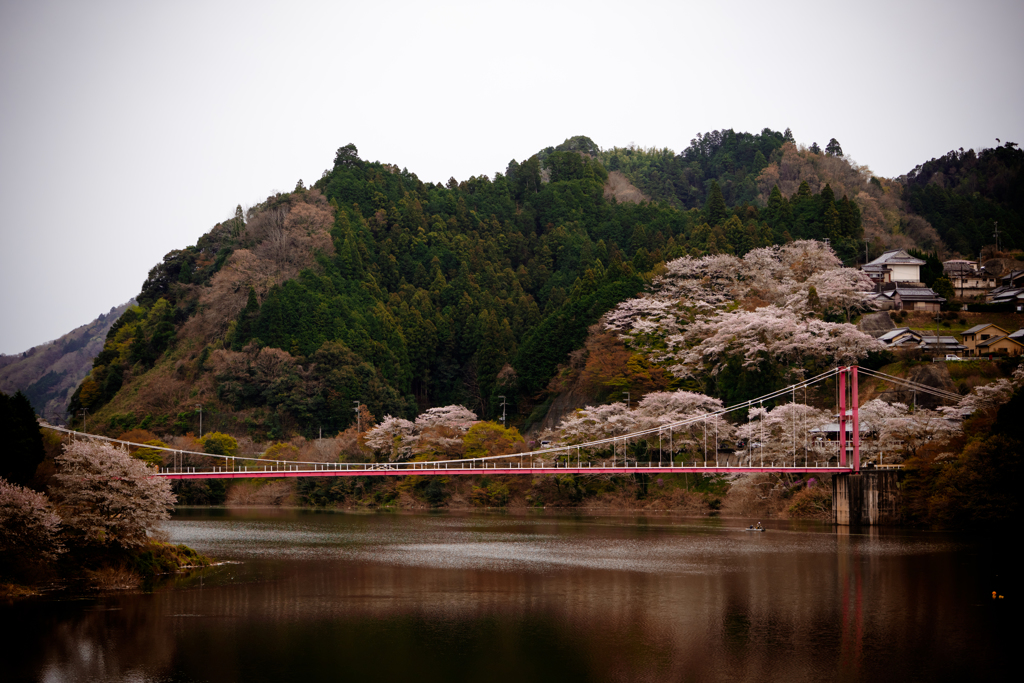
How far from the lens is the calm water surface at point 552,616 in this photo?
13.9 m

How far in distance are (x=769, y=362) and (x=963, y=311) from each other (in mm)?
12429

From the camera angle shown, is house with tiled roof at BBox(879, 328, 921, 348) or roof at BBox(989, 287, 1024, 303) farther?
roof at BBox(989, 287, 1024, 303)

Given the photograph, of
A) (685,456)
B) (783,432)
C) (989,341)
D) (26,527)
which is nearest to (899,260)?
(989,341)

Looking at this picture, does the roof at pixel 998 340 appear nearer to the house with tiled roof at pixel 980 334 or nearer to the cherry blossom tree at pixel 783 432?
the house with tiled roof at pixel 980 334

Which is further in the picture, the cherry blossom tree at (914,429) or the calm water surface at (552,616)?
the cherry blossom tree at (914,429)

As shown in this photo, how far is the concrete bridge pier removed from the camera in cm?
3028

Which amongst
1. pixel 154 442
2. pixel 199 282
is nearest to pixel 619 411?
pixel 154 442

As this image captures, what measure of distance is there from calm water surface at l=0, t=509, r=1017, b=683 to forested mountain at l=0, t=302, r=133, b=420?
6416 centimetres

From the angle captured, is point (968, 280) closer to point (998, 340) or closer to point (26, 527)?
point (998, 340)

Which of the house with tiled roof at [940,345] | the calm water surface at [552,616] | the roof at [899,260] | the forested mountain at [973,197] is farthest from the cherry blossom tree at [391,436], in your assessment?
the forested mountain at [973,197]

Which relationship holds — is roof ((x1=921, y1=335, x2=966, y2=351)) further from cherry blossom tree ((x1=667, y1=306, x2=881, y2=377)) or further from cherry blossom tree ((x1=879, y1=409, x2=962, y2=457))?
cherry blossom tree ((x1=879, y1=409, x2=962, y2=457))

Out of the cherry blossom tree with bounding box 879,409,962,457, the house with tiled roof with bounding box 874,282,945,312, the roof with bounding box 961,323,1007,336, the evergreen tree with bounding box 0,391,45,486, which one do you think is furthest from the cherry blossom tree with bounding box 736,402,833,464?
the evergreen tree with bounding box 0,391,45,486

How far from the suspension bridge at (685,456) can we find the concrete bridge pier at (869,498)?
0.51m

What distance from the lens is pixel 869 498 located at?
30.4 m
